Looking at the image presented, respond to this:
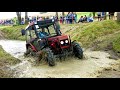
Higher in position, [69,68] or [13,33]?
[69,68]

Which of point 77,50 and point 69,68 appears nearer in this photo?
point 69,68

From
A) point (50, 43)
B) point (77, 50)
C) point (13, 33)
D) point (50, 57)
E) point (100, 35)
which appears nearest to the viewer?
point (50, 57)

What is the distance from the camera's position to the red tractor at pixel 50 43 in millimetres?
12273

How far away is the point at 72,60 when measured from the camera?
1287 cm

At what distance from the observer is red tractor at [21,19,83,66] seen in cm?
1227

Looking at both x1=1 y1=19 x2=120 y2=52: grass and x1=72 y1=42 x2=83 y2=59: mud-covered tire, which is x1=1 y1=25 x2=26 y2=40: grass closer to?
x1=1 y1=19 x2=120 y2=52: grass

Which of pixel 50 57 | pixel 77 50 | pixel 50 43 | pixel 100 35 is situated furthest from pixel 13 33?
pixel 50 57

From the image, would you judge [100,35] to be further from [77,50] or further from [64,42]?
[64,42]

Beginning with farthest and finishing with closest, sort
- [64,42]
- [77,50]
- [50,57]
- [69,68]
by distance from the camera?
1. [77,50]
2. [64,42]
3. [69,68]
4. [50,57]

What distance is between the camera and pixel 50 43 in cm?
1259

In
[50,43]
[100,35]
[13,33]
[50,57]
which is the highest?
[50,43]

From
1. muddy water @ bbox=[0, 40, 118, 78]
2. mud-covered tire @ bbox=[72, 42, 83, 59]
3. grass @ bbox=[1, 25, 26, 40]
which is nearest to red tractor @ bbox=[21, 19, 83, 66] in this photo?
mud-covered tire @ bbox=[72, 42, 83, 59]

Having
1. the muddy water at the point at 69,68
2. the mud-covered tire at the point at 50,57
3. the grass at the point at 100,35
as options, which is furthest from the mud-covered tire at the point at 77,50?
the grass at the point at 100,35
